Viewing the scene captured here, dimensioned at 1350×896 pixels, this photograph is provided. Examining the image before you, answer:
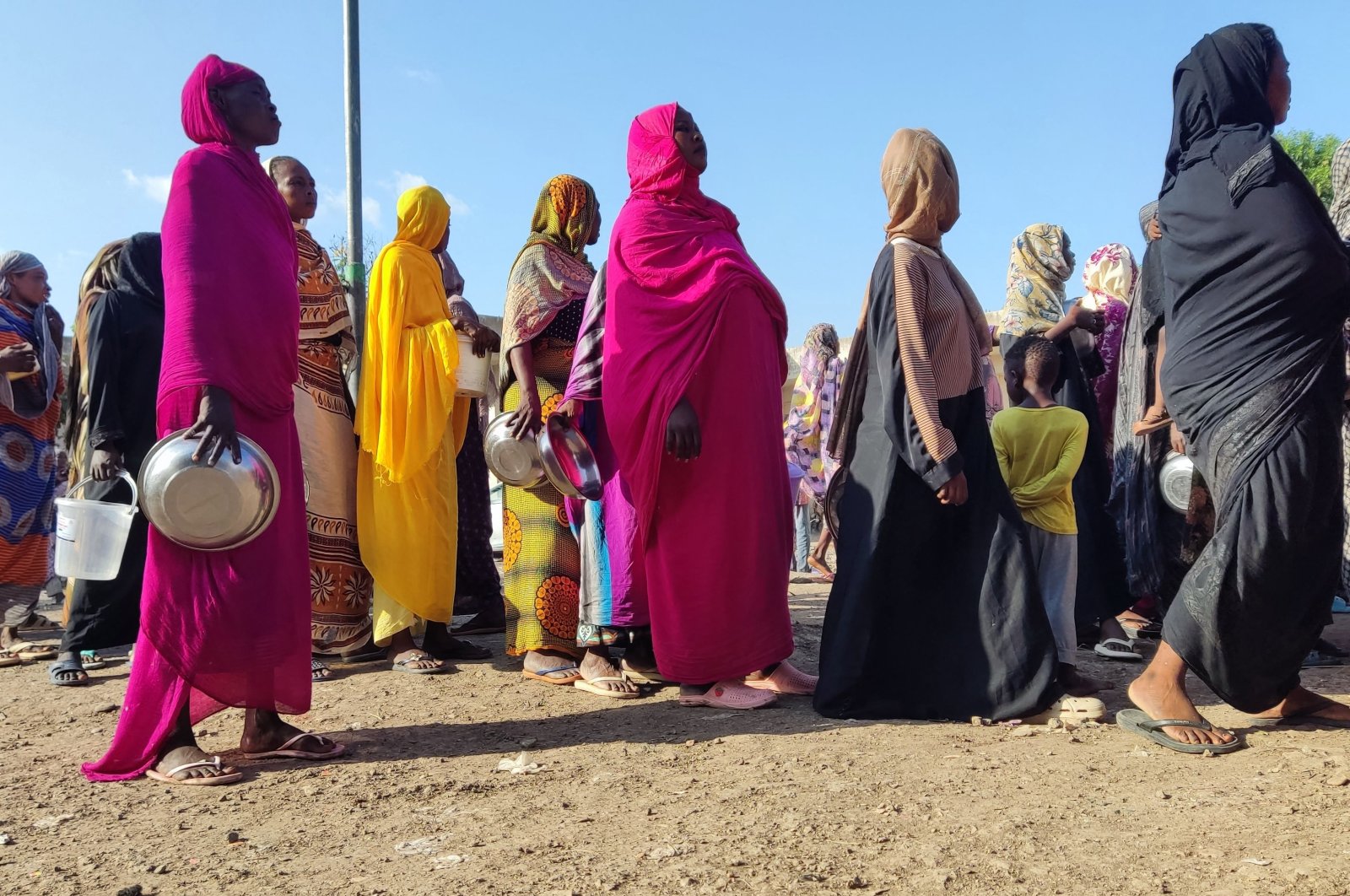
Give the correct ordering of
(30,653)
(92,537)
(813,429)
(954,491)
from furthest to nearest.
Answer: (813,429), (30,653), (92,537), (954,491)

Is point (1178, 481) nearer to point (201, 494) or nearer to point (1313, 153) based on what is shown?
point (201, 494)

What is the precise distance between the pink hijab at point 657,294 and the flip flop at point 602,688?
78 centimetres

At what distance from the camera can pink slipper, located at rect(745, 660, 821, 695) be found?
4.30 meters

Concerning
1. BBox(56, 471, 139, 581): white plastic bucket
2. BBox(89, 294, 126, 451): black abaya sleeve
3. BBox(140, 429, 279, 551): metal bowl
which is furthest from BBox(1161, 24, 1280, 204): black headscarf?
BBox(89, 294, 126, 451): black abaya sleeve

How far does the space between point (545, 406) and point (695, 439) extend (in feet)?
3.34

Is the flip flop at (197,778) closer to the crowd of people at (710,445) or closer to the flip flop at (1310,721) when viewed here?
the crowd of people at (710,445)

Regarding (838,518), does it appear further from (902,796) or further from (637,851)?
(637,851)

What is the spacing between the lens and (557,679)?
462 cm

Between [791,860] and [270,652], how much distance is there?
6.04 feet

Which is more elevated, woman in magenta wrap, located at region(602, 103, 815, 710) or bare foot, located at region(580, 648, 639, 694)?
woman in magenta wrap, located at region(602, 103, 815, 710)

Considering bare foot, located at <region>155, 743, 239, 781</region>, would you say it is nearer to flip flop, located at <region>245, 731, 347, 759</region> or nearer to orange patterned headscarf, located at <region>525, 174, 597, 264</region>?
flip flop, located at <region>245, 731, 347, 759</region>

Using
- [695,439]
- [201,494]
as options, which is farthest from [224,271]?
[695,439]

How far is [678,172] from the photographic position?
418cm

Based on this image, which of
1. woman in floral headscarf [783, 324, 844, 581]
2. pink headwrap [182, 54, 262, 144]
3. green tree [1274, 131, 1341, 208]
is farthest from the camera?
green tree [1274, 131, 1341, 208]
